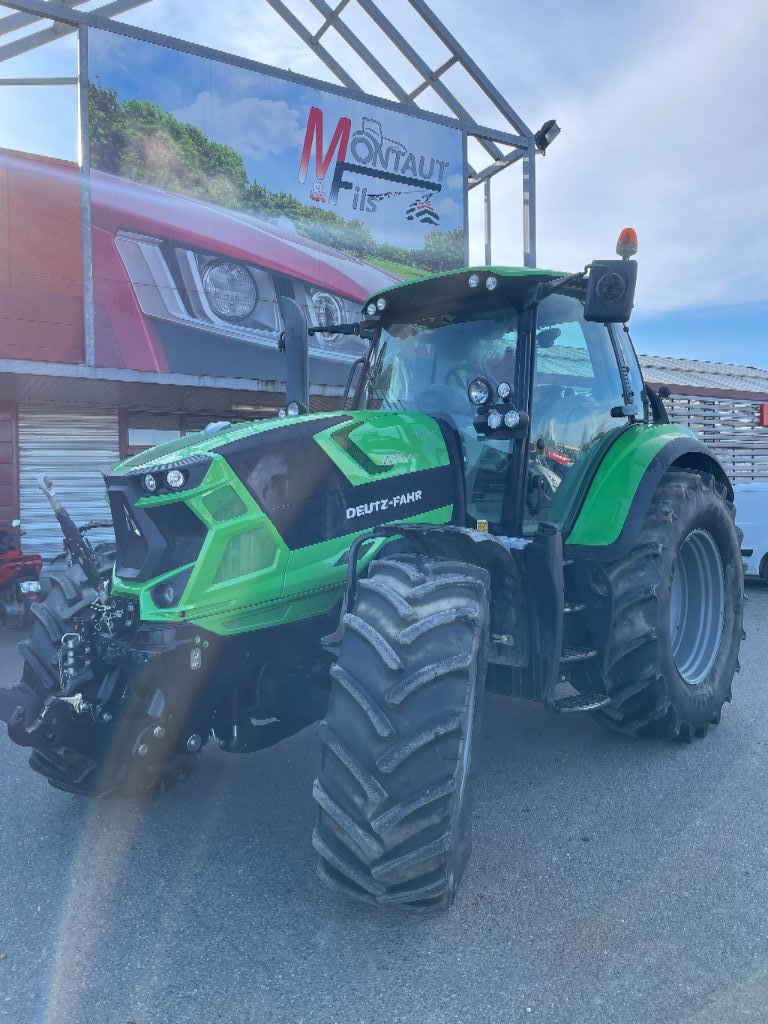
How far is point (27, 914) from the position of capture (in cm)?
283

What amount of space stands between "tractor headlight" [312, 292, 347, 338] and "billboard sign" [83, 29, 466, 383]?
27mm

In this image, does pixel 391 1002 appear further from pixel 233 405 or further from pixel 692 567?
pixel 233 405

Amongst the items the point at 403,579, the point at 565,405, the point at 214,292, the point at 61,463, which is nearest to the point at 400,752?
the point at 403,579

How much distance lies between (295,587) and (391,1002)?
5.10 feet

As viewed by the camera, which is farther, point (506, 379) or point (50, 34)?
point (50, 34)

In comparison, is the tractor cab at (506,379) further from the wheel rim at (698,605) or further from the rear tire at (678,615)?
the wheel rim at (698,605)

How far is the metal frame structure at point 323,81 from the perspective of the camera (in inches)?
325

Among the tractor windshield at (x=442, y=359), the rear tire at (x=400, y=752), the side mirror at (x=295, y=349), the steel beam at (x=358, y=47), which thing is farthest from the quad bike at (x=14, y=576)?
the steel beam at (x=358, y=47)

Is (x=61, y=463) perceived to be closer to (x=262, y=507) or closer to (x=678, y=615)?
(x=262, y=507)

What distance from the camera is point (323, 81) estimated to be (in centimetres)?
1017

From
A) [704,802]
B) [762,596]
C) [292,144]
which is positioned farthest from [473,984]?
[292,144]

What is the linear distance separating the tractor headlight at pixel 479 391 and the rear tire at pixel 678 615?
1.00m

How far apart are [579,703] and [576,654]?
22cm

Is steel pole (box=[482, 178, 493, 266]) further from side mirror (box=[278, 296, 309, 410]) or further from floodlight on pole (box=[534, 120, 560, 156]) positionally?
side mirror (box=[278, 296, 309, 410])
